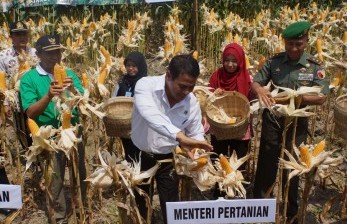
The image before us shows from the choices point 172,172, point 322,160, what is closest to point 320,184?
point 322,160

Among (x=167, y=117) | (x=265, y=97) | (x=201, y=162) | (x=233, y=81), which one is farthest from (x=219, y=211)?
(x=233, y=81)

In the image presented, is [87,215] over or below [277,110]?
below

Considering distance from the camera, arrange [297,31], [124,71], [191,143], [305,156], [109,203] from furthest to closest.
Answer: [124,71]
[109,203]
[297,31]
[305,156]
[191,143]

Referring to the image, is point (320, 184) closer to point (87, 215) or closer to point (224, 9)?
point (87, 215)

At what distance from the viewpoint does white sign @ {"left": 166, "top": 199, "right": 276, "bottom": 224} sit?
7.55ft

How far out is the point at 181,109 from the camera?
2.67 m

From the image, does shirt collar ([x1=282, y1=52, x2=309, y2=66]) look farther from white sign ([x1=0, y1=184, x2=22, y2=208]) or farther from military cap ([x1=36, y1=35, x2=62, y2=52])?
white sign ([x1=0, y1=184, x2=22, y2=208])

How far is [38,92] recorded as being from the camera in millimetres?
3170

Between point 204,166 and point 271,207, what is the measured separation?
0.49m

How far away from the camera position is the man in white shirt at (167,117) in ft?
7.88

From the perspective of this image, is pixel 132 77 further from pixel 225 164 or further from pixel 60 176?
pixel 225 164

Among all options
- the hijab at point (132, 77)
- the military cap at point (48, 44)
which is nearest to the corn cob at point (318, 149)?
the hijab at point (132, 77)

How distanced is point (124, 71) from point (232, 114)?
1824 millimetres

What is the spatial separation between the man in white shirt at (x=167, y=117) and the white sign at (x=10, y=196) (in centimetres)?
87
